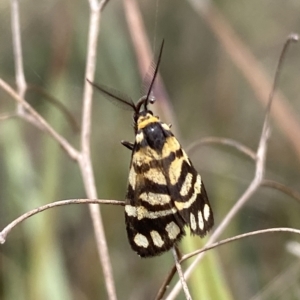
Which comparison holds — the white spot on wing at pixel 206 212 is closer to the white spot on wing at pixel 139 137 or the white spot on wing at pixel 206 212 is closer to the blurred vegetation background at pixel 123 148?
the white spot on wing at pixel 139 137

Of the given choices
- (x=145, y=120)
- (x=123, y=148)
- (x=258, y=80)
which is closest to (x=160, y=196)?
(x=145, y=120)

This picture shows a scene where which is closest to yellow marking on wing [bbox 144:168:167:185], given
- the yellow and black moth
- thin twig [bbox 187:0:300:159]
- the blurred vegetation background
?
the yellow and black moth

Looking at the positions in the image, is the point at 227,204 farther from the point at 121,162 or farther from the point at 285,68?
the point at 285,68

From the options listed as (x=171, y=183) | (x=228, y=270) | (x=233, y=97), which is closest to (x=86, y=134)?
(x=171, y=183)

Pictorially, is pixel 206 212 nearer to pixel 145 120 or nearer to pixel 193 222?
pixel 193 222

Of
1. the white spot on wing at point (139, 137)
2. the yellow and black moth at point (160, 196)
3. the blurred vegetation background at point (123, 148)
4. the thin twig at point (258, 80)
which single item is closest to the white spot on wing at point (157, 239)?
the yellow and black moth at point (160, 196)
